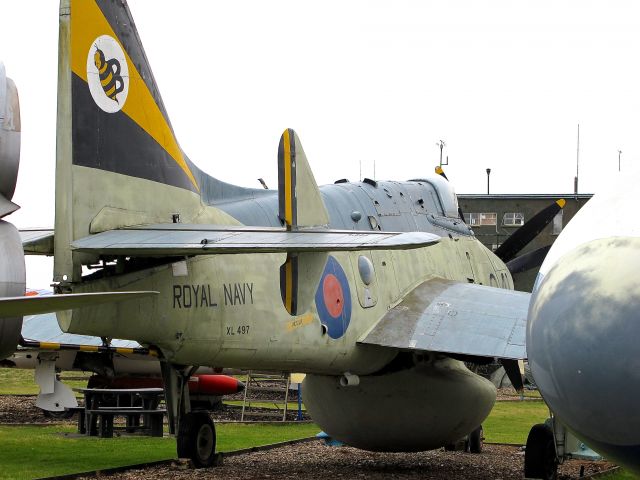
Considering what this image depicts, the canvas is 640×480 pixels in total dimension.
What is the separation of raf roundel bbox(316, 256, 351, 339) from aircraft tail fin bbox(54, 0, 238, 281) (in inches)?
76.5

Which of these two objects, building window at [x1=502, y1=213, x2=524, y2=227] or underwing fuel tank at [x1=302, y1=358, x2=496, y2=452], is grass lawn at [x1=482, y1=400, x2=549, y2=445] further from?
building window at [x1=502, y1=213, x2=524, y2=227]

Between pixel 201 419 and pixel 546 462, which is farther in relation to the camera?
pixel 546 462

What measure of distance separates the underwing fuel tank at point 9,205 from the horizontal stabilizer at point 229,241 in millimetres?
746

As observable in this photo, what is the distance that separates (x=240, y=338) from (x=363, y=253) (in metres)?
2.54

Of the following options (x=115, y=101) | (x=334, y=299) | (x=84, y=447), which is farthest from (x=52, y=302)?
(x=84, y=447)

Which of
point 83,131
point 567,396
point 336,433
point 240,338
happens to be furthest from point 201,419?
point 567,396

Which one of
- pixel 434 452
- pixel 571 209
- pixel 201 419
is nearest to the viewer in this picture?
pixel 201 419

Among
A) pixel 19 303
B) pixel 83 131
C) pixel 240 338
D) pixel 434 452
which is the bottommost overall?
pixel 434 452

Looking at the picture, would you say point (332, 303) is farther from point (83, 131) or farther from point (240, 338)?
point (83, 131)

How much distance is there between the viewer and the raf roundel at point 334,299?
11211 millimetres

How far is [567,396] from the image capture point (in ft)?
13.7

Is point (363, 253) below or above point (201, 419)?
above

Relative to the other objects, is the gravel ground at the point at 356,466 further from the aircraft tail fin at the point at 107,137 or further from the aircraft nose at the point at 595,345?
the aircraft nose at the point at 595,345

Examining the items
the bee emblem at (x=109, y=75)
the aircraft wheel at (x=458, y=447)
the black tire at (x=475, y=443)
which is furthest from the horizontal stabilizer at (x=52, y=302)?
the aircraft wheel at (x=458, y=447)
